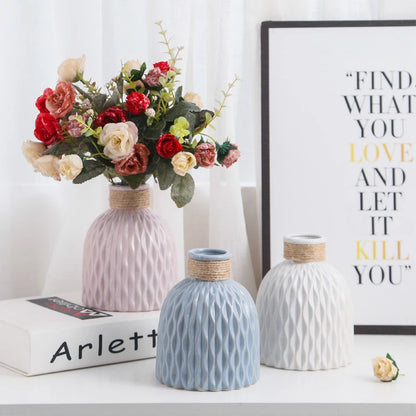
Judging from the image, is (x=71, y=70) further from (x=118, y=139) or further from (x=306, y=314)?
(x=306, y=314)

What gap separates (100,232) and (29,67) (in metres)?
0.39

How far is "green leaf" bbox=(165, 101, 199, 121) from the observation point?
3.69 ft

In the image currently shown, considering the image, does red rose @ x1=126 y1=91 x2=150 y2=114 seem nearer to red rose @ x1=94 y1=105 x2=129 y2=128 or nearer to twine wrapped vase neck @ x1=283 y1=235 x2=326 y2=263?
red rose @ x1=94 y1=105 x2=129 y2=128

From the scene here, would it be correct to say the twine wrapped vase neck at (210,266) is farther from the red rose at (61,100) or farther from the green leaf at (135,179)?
the red rose at (61,100)

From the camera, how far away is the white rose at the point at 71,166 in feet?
3.47

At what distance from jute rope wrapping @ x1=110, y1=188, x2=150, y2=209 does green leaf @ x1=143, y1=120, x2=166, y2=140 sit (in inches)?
4.4

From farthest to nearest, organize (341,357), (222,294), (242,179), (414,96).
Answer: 1. (242,179)
2. (414,96)
3. (341,357)
4. (222,294)

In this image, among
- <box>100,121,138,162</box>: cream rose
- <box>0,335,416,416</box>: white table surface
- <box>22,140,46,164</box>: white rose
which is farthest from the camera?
<box>22,140,46,164</box>: white rose

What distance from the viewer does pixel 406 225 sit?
132 cm

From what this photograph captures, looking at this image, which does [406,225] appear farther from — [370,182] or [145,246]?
[145,246]

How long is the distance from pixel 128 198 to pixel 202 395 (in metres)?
0.35

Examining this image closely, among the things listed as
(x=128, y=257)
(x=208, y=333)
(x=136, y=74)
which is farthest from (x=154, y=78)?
(x=208, y=333)

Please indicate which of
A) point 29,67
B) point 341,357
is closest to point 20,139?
point 29,67

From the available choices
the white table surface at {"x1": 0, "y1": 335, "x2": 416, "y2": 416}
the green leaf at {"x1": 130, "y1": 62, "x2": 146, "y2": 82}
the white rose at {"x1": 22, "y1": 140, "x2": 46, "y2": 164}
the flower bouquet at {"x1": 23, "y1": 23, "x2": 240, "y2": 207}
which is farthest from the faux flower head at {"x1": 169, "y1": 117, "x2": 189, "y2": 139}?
the white table surface at {"x1": 0, "y1": 335, "x2": 416, "y2": 416}
